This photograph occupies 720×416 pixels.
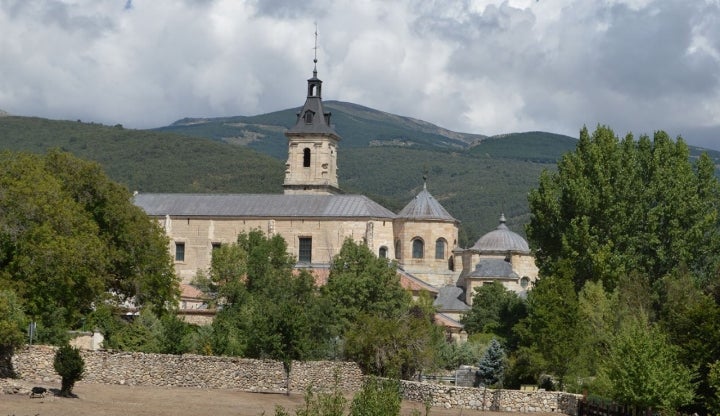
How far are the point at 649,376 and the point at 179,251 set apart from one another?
53.1 metres

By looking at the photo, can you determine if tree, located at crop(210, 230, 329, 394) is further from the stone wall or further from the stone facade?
the stone facade

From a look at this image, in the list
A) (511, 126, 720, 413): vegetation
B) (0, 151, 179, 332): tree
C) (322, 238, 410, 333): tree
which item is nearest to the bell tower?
(322, 238, 410, 333): tree

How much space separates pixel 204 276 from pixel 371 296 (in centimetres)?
1616

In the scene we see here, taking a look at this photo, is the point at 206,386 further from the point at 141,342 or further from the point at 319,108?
the point at 319,108

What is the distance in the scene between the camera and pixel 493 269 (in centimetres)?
8338

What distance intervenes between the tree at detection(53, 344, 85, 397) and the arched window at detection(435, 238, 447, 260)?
4928 centimetres

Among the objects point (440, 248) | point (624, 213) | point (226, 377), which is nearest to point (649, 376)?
point (226, 377)

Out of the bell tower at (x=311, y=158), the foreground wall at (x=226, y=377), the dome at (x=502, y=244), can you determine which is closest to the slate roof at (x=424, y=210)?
the dome at (x=502, y=244)

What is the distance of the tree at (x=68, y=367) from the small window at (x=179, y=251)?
48128 mm

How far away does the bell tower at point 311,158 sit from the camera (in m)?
93.0

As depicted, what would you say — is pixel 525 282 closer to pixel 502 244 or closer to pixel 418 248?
pixel 502 244

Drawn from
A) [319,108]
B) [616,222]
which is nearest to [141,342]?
[616,222]

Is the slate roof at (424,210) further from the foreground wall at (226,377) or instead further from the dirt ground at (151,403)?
the dirt ground at (151,403)

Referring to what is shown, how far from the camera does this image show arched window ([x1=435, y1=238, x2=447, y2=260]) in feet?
277
